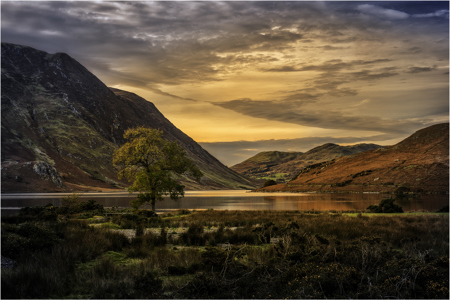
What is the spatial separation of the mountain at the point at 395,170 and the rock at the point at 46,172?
309ft

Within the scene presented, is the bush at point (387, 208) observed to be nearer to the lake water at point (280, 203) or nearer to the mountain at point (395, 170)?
the lake water at point (280, 203)

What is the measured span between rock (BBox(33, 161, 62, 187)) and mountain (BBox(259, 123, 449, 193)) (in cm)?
9408

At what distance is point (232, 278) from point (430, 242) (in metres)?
10.5

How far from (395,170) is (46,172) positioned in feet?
453

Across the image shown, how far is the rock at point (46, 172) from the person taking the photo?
155500 mm

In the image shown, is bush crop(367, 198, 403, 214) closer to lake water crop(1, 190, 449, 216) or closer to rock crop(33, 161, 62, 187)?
lake water crop(1, 190, 449, 216)

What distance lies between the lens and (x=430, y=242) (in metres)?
15.7

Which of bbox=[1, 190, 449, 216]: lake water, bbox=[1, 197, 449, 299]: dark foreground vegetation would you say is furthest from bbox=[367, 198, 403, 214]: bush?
bbox=[1, 197, 449, 299]: dark foreground vegetation

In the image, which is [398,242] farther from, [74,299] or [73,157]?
[73,157]

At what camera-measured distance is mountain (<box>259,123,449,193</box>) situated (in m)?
93.9

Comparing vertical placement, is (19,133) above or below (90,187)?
above

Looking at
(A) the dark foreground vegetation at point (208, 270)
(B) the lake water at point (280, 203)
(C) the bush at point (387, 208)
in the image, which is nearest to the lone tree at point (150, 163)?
(B) the lake water at point (280, 203)

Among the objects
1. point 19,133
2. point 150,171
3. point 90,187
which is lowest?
point 90,187

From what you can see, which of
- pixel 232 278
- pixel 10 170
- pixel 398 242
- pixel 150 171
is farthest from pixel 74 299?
pixel 10 170
